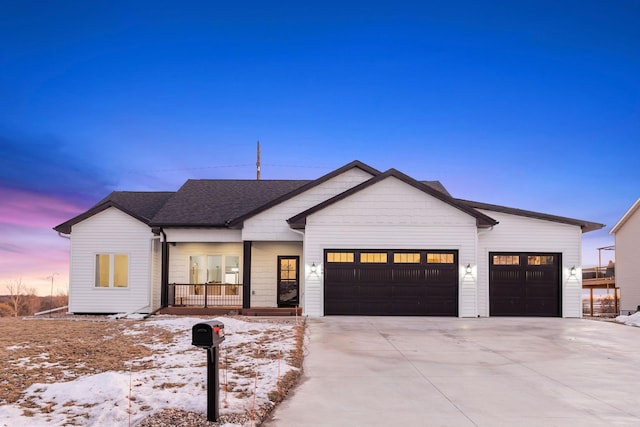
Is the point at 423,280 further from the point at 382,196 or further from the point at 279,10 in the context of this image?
the point at 279,10

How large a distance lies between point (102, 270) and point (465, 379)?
52.8 ft

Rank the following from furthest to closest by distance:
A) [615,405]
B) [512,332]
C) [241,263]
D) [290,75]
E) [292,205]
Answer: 1. [290,75]
2. [241,263]
3. [292,205]
4. [512,332]
5. [615,405]

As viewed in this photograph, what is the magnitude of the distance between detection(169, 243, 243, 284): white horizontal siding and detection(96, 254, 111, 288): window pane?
2464 millimetres

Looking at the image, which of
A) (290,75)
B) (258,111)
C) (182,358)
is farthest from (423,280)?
(258,111)

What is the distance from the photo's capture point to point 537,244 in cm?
1723

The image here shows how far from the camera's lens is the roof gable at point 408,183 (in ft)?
53.8

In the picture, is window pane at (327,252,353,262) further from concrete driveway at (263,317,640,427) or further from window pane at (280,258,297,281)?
concrete driveway at (263,317,640,427)

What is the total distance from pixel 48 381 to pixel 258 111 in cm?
3088

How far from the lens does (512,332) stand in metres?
12.9

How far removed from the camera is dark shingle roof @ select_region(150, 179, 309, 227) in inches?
726

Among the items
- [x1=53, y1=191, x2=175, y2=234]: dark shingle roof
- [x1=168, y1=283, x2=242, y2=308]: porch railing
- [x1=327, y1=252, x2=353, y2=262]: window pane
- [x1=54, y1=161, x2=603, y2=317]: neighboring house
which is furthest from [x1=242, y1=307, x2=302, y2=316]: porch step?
[x1=53, y1=191, x2=175, y2=234]: dark shingle roof

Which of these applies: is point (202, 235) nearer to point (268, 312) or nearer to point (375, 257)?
point (268, 312)

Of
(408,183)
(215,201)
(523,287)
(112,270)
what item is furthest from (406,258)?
(112,270)

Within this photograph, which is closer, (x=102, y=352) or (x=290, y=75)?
(x=102, y=352)
